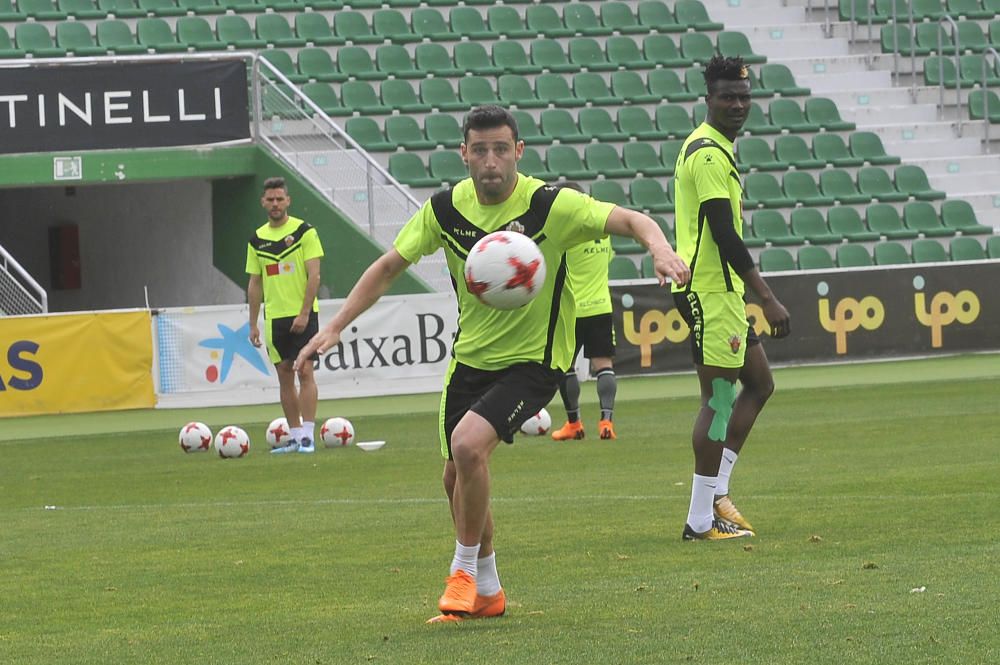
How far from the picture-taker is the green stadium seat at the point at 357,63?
2811 centimetres

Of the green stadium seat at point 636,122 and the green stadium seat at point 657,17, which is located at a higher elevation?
the green stadium seat at point 657,17

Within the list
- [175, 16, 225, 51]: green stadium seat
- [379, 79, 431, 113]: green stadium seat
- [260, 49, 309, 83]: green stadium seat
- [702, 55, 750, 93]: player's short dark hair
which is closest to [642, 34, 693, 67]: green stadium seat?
[379, 79, 431, 113]: green stadium seat

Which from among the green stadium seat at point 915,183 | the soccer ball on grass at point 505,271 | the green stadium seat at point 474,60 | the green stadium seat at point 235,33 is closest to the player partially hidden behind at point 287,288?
the soccer ball on grass at point 505,271

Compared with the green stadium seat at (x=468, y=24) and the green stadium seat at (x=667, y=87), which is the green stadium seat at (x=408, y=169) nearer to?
the green stadium seat at (x=468, y=24)

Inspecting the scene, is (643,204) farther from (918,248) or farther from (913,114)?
(913,114)

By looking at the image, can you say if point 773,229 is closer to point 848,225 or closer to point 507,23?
point 848,225

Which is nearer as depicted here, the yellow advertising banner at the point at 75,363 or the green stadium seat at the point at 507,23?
the yellow advertising banner at the point at 75,363

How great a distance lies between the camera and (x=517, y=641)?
228 inches

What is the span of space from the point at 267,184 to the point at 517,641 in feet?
32.6

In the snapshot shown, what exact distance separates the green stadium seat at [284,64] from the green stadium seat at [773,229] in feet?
24.6

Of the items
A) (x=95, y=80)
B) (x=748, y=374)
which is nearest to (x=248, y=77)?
(x=95, y=80)

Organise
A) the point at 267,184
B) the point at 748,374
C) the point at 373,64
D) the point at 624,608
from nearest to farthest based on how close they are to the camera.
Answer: the point at 624,608, the point at 748,374, the point at 267,184, the point at 373,64

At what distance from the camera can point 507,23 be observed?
3012 centimetres

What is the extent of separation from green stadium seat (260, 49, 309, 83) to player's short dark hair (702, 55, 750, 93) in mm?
19660
